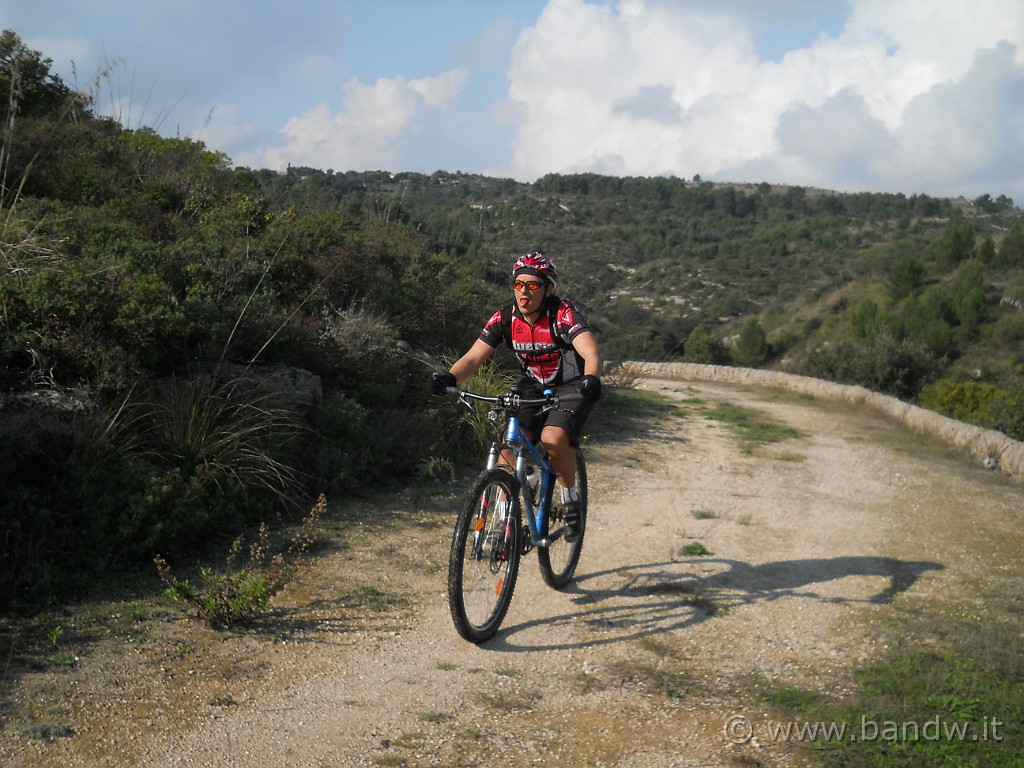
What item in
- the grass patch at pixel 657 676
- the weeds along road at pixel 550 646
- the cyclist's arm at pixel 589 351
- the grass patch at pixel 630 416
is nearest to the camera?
the weeds along road at pixel 550 646

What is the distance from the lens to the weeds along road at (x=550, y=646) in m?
3.50

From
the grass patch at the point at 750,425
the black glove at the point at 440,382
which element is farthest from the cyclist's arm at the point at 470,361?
the grass patch at the point at 750,425

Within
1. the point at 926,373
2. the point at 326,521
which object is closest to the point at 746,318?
the point at 926,373

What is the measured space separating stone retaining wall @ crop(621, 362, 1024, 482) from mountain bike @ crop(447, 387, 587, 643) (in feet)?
23.5

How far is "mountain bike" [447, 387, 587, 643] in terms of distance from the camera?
425cm

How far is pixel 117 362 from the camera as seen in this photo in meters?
5.73

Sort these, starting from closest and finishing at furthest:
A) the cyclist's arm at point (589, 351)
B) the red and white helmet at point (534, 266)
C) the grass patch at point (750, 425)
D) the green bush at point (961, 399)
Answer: the cyclist's arm at point (589, 351) → the red and white helmet at point (534, 266) → the grass patch at point (750, 425) → the green bush at point (961, 399)

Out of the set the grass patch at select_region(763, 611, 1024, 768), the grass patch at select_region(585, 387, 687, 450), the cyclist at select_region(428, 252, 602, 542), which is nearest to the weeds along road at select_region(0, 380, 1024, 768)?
the grass patch at select_region(763, 611, 1024, 768)

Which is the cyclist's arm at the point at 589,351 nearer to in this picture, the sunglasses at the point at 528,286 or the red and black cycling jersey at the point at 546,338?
the red and black cycling jersey at the point at 546,338

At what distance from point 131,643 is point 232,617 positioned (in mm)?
480

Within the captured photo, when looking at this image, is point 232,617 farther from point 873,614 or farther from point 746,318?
point 746,318

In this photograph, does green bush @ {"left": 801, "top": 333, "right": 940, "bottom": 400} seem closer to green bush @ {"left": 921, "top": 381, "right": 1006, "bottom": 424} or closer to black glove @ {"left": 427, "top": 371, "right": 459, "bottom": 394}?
green bush @ {"left": 921, "top": 381, "right": 1006, "bottom": 424}

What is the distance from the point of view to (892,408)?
46.2 feet

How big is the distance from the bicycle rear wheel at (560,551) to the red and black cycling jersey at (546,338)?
1.90 feet
